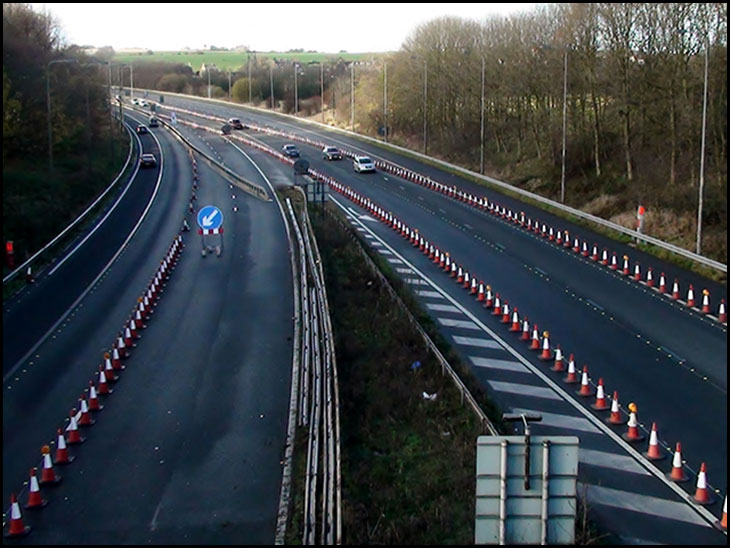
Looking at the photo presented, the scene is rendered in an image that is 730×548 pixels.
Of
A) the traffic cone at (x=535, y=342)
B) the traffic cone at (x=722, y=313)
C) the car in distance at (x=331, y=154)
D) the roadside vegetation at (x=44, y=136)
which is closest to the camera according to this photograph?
the traffic cone at (x=535, y=342)

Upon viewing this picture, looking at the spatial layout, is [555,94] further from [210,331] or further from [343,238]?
[210,331]

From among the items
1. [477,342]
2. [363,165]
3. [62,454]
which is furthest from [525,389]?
[363,165]

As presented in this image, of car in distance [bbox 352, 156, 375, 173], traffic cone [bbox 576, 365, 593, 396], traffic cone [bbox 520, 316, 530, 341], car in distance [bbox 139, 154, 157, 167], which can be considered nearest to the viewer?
traffic cone [bbox 576, 365, 593, 396]

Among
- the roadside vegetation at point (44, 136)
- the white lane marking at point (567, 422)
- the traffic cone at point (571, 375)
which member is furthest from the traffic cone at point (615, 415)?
the roadside vegetation at point (44, 136)

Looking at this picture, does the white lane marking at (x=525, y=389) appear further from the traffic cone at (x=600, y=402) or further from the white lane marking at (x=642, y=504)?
the white lane marking at (x=642, y=504)

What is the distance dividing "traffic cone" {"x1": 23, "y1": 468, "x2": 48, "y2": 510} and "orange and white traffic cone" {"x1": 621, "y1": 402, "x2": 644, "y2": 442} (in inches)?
367

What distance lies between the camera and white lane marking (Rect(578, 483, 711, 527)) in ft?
42.9

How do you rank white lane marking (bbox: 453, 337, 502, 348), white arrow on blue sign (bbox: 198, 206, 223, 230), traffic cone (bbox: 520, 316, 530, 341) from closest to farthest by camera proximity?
white lane marking (bbox: 453, 337, 502, 348) → traffic cone (bbox: 520, 316, 530, 341) → white arrow on blue sign (bbox: 198, 206, 223, 230)

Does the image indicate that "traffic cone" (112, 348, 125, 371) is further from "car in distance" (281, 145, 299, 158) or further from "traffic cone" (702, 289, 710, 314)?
"car in distance" (281, 145, 299, 158)

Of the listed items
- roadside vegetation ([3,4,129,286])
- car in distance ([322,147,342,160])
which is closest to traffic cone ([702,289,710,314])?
roadside vegetation ([3,4,129,286])

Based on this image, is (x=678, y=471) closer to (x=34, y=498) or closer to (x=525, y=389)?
(x=525, y=389)

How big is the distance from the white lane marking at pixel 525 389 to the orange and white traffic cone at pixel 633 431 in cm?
218

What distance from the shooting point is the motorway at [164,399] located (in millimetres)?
12648

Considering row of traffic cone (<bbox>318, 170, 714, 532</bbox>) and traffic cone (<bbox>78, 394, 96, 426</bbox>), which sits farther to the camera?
traffic cone (<bbox>78, 394, 96, 426</bbox>)
